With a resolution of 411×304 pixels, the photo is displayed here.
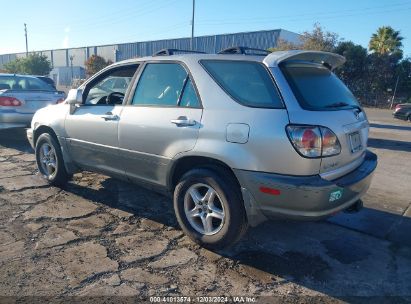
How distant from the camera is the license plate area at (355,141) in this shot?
10.5ft

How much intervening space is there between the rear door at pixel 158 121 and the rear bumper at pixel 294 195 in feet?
2.34

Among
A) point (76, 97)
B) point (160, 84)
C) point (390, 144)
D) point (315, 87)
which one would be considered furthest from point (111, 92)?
point (390, 144)

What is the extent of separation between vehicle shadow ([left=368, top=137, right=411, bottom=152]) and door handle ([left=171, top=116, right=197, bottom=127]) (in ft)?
24.6

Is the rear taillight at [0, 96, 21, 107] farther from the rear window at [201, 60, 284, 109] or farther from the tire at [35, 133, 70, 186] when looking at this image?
the rear window at [201, 60, 284, 109]

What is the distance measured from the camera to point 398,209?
15.3 ft

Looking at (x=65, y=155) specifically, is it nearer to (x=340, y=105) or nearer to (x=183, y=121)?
(x=183, y=121)

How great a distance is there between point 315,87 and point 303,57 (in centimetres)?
33

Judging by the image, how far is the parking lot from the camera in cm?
282

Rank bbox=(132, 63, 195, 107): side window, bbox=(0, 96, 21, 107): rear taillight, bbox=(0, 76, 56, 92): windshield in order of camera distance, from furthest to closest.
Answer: bbox=(0, 76, 56, 92): windshield → bbox=(0, 96, 21, 107): rear taillight → bbox=(132, 63, 195, 107): side window

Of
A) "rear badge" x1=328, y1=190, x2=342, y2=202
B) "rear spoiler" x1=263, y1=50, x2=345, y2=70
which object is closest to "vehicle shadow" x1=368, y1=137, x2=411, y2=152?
"rear spoiler" x1=263, y1=50, x2=345, y2=70

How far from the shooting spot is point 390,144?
9.91m

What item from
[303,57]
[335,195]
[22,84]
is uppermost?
[303,57]

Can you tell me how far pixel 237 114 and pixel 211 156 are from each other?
0.43m

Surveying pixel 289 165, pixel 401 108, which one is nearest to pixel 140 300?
pixel 289 165
